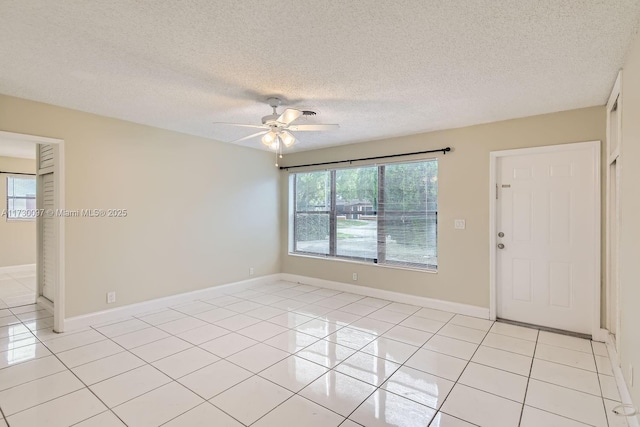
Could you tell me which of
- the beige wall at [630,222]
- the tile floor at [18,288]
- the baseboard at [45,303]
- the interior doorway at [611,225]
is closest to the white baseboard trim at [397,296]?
the interior doorway at [611,225]

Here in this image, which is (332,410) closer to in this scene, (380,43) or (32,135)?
(380,43)

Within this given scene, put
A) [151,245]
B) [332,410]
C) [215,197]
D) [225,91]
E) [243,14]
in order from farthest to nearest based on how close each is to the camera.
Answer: [215,197] < [151,245] < [225,91] < [332,410] < [243,14]

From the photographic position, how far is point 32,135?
3.27 m

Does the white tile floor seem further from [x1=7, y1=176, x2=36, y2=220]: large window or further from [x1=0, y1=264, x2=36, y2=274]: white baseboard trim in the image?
[x1=7, y1=176, x2=36, y2=220]: large window

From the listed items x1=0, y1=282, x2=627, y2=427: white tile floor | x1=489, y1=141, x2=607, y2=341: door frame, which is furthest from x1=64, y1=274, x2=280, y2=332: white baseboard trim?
x1=489, y1=141, x2=607, y2=341: door frame

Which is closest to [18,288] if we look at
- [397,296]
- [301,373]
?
[301,373]

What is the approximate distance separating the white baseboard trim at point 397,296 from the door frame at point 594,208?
22 centimetres

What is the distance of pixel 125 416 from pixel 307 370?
1.31m

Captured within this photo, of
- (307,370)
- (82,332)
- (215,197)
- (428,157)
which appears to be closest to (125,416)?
(307,370)

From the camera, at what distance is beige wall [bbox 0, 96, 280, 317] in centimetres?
355

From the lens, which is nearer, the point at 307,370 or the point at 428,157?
the point at 307,370

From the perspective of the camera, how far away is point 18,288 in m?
5.32

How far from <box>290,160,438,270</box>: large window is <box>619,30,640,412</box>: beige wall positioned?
212 cm

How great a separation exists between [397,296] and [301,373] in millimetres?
2453
